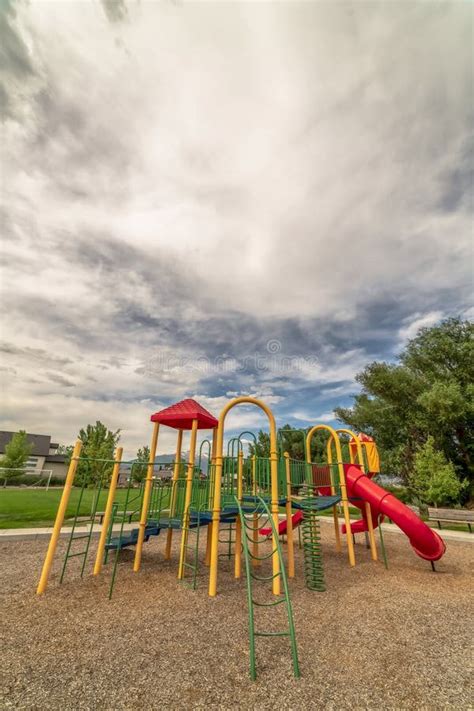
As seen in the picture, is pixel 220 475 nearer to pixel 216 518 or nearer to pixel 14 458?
pixel 216 518

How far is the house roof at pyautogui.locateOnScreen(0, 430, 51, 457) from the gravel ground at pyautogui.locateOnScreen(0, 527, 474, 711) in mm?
57004

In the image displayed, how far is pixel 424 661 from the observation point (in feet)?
12.7

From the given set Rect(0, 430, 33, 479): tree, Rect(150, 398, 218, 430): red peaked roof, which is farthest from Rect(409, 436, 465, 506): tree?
Rect(0, 430, 33, 479): tree

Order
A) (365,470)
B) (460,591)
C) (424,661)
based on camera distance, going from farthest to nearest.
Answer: (365,470), (460,591), (424,661)

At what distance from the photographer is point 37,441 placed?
5647 centimetres

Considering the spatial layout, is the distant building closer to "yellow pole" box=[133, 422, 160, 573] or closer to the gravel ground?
"yellow pole" box=[133, 422, 160, 573]

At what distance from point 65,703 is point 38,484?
1698 inches

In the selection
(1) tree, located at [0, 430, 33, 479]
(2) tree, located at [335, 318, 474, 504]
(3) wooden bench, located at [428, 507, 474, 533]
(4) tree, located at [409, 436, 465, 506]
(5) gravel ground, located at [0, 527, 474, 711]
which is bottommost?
(5) gravel ground, located at [0, 527, 474, 711]

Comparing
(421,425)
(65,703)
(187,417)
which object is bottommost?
(65,703)

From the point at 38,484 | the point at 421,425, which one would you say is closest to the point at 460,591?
the point at 421,425

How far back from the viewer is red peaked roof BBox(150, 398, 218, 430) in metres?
7.39

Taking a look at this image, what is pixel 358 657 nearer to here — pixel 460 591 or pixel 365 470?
pixel 460 591

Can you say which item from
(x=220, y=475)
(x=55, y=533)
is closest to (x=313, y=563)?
→ (x=220, y=475)

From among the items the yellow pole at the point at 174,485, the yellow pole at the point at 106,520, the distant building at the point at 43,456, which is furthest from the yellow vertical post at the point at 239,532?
the distant building at the point at 43,456
